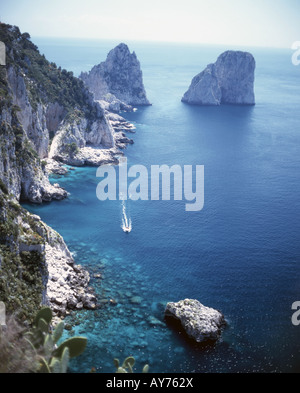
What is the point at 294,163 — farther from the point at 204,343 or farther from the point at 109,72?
the point at 109,72

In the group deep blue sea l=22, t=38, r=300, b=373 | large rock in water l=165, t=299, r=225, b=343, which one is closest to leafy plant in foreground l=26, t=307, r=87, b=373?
deep blue sea l=22, t=38, r=300, b=373

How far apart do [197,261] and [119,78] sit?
467 feet

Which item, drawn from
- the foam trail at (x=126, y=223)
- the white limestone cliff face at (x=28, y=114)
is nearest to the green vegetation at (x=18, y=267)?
the foam trail at (x=126, y=223)

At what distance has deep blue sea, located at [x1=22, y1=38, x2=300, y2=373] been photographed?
48.5 metres

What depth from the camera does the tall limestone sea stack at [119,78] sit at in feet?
614

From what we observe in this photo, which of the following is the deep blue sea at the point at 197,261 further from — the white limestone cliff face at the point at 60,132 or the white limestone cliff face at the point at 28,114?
the white limestone cliff face at the point at 28,114

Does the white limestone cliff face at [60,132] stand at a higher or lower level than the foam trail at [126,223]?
higher

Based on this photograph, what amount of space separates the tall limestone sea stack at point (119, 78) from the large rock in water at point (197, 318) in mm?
145913

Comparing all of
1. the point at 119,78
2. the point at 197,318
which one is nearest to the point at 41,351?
the point at 197,318

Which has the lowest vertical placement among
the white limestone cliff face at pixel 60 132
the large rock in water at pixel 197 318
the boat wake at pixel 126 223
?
the large rock in water at pixel 197 318

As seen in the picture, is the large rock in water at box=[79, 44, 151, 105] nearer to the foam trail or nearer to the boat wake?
the boat wake

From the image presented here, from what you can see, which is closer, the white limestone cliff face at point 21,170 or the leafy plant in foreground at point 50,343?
the leafy plant in foreground at point 50,343

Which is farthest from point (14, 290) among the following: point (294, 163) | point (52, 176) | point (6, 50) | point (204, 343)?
point (294, 163)

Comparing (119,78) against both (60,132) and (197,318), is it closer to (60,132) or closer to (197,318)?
(60,132)
